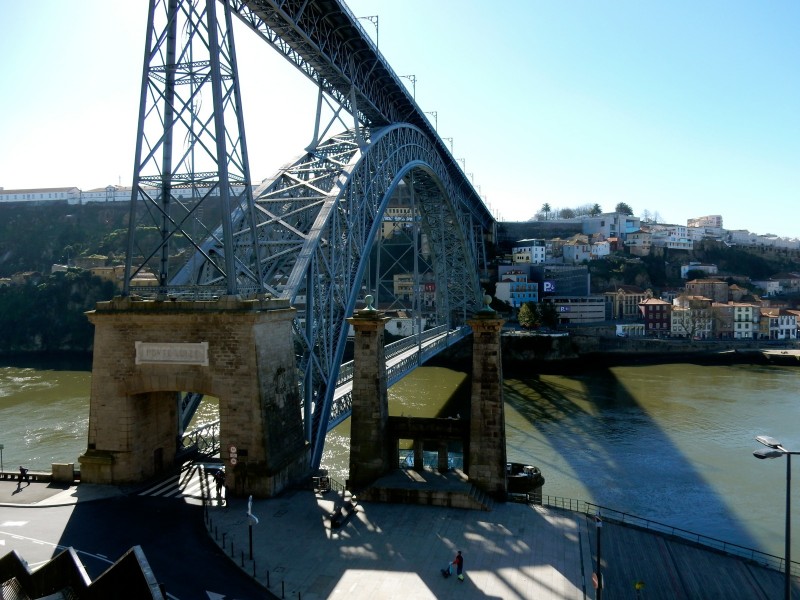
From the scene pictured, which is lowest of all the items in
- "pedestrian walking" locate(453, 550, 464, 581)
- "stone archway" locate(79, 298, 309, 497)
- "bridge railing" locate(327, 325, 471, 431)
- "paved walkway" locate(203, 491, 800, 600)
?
"paved walkway" locate(203, 491, 800, 600)

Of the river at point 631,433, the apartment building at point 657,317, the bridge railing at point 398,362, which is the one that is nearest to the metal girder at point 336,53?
the bridge railing at point 398,362

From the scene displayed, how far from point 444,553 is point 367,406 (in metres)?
4.98

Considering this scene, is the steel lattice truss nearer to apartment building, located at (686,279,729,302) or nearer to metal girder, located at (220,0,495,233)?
metal girder, located at (220,0,495,233)

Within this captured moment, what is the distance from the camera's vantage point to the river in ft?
62.8

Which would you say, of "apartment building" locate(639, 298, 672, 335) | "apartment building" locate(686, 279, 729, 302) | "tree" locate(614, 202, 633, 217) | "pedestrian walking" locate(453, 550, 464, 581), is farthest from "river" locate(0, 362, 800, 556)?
"tree" locate(614, 202, 633, 217)

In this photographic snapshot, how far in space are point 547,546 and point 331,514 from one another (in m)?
4.61

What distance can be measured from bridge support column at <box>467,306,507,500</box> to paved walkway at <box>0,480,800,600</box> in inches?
31.2

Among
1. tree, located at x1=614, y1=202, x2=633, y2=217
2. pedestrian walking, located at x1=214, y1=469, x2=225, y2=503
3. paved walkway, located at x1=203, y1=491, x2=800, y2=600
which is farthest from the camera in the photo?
tree, located at x1=614, y1=202, x2=633, y2=217

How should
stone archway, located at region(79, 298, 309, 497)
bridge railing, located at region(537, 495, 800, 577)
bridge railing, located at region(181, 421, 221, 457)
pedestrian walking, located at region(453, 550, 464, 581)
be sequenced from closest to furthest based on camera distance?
pedestrian walking, located at region(453, 550, 464, 581)
bridge railing, located at region(537, 495, 800, 577)
stone archway, located at region(79, 298, 309, 497)
bridge railing, located at region(181, 421, 221, 457)

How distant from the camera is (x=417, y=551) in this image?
11531mm

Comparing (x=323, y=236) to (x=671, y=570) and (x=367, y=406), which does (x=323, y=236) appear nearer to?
(x=367, y=406)

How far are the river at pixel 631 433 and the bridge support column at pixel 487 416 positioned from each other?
6.45m

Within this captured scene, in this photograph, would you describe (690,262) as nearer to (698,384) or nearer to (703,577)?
(698,384)

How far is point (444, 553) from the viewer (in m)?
11.4
